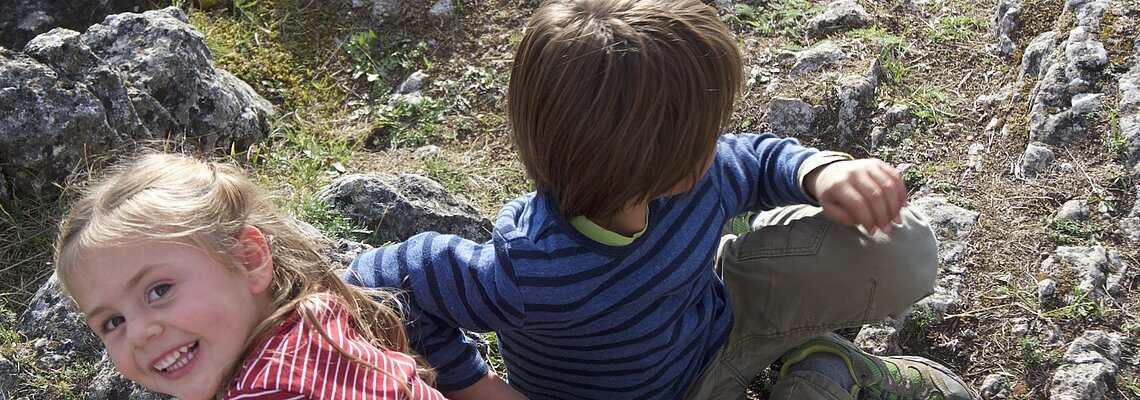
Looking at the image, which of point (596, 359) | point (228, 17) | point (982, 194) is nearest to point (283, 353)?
point (596, 359)

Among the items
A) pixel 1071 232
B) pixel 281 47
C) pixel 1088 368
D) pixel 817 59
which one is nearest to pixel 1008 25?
pixel 817 59

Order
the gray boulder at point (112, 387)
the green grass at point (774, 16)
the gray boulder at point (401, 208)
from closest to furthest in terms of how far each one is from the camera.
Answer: the gray boulder at point (112, 387)
the gray boulder at point (401, 208)
the green grass at point (774, 16)

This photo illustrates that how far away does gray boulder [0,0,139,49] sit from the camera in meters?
4.00

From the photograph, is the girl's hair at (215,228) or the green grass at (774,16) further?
the green grass at (774,16)

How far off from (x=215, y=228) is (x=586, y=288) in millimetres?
818

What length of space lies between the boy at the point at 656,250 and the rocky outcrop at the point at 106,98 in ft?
4.53

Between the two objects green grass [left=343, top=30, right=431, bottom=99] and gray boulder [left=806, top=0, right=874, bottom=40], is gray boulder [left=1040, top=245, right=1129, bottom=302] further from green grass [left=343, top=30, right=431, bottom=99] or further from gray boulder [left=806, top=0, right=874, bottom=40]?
green grass [left=343, top=30, right=431, bottom=99]

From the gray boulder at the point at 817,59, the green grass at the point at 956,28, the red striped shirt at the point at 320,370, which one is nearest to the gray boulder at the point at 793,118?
the gray boulder at the point at 817,59

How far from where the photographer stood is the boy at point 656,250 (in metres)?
1.99

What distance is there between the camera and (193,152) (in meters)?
3.61

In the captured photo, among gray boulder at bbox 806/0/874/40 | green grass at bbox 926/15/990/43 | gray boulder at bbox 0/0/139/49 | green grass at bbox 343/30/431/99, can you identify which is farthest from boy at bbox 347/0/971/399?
gray boulder at bbox 0/0/139/49

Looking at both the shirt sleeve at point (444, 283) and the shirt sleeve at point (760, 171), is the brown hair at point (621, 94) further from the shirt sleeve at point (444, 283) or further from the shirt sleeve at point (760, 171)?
the shirt sleeve at point (760, 171)

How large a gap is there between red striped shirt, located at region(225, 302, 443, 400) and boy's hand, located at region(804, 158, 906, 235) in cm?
108

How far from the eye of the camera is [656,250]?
7.51 feet
